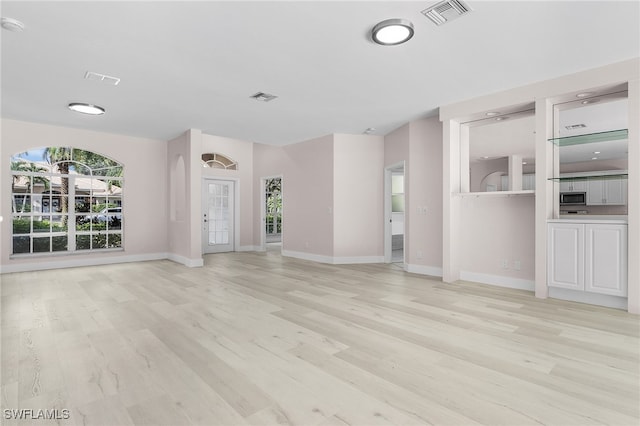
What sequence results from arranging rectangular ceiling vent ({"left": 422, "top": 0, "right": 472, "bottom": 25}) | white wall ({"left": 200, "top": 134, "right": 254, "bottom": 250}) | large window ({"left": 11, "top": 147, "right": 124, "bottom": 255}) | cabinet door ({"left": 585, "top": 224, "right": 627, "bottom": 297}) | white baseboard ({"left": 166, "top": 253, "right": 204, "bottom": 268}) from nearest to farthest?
rectangular ceiling vent ({"left": 422, "top": 0, "right": 472, "bottom": 25}), cabinet door ({"left": 585, "top": 224, "right": 627, "bottom": 297}), large window ({"left": 11, "top": 147, "right": 124, "bottom": 255}), white baseboard ({"left": 166, "top": 253, "right": 204, "bottom": 268}), white wall ({"left": 200, "top": 134, "right": 254, "bottom": 250})

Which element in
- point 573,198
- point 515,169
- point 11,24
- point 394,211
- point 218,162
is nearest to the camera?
point 11,24

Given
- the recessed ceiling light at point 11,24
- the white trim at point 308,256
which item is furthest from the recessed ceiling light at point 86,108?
the white trim at point 308,256

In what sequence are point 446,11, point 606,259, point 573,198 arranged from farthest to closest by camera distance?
point 573,198
point 606,259
point 446,11

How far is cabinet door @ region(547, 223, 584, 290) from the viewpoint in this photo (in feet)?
12.2

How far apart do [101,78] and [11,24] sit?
1.11 metres

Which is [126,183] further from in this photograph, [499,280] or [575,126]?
[575,126]

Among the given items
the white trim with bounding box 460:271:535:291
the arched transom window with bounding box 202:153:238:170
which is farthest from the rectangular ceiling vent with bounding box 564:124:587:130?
the arched transom window with bounding box 202:153:238:170

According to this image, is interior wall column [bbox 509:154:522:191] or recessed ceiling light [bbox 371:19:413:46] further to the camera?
interior wall column [bbox 509:154:522:191]

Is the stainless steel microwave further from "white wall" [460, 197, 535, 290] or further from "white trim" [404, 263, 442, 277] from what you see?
"white trim" [404, 263, 442, 277]

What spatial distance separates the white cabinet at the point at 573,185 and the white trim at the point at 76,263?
728 cm

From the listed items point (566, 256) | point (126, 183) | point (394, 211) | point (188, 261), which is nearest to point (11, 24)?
point (188, 261)

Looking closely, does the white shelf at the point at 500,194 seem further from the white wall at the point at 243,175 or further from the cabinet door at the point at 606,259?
the white wall at the point at 243,175

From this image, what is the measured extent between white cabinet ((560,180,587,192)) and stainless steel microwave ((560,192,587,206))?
5 cm

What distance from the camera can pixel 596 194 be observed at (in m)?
4.20
